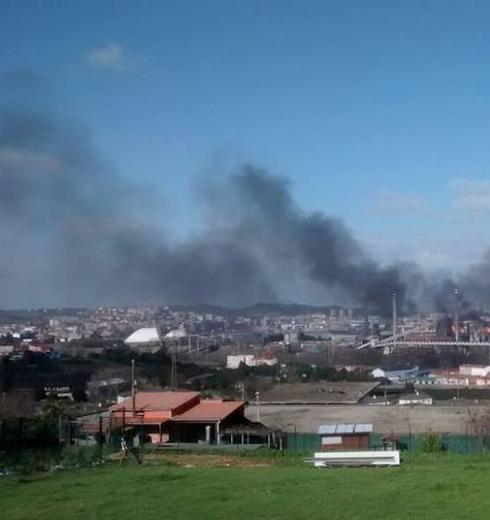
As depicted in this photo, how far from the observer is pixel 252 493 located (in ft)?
37.9

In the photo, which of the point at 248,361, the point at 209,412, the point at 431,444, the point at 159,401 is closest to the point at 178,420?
the point at 209,412

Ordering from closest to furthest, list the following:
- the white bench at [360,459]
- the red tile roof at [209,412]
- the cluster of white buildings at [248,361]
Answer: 1. the white bench at [360,459]
2. the red tile roof at [209,412]
3. the cluster of white buildings at [248,361]

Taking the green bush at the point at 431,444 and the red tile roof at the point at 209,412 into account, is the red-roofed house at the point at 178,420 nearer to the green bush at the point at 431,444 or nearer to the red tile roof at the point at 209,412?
the red tile roof at the point at 209,412

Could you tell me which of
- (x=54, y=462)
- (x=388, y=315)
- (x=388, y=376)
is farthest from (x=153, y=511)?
(x=388, y=315)

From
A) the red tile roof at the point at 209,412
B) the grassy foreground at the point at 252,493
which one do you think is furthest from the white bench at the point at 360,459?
the red tile roof at the point at 209,412

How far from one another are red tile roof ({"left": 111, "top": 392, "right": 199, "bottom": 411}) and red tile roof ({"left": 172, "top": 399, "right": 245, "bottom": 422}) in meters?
0.42

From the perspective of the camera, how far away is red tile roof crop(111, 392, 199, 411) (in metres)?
29.2

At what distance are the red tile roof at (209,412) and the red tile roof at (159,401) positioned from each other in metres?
0.42

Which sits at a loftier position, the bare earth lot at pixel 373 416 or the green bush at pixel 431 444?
the green bush at pixel 431 444

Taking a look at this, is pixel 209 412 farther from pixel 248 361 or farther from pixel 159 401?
pixel 248 361

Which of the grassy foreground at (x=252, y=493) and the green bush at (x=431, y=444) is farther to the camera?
the green bush at (x=431, y=444)

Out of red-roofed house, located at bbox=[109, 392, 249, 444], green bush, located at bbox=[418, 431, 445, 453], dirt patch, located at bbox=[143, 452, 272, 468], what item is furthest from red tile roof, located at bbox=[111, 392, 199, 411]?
green bush, located at bbox=[418, 431, 445, 453]

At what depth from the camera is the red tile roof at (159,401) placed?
2918 cm

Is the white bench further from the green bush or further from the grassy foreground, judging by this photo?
the green bush
